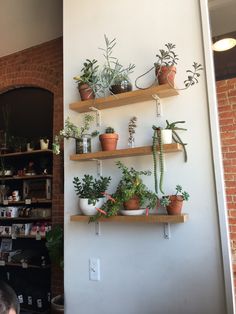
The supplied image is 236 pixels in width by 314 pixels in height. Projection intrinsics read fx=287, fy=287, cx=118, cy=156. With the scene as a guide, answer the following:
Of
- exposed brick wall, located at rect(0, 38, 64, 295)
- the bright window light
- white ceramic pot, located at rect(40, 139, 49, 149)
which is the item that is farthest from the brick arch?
the bright window light

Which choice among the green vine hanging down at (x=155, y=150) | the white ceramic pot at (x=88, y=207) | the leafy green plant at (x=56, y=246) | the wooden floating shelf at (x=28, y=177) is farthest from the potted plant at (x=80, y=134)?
the wooden floating shelf at (x=28, y=177)

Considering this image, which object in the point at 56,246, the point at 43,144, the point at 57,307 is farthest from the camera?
the point at 43,144

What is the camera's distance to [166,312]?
174 centimetres

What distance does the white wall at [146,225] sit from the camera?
1699 mm

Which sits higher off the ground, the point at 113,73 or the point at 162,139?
the point at 113,73

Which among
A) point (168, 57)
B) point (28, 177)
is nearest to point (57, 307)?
point (28, 177)

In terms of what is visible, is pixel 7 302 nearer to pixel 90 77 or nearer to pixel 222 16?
pixel 90 77

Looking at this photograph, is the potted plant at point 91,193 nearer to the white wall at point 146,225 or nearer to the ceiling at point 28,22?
the white wall at point 146,225

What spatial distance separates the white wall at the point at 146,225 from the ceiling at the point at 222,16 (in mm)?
180

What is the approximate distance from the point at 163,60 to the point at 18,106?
2673 mm

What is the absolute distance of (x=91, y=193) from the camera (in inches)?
77.1

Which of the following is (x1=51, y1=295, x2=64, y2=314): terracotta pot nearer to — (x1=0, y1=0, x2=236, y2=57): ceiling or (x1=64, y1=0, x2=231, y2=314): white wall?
(x1=64, y1=0, x2=231, y2=314): white wall

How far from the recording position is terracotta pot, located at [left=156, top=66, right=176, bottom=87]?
1797mm

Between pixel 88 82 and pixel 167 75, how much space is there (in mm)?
585
